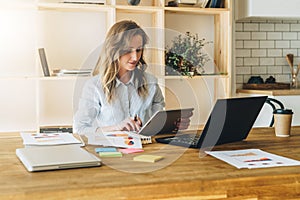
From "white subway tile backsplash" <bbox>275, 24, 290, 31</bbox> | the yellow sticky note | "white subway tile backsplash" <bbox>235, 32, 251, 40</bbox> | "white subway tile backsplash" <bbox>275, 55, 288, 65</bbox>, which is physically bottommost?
the yellow sticky note

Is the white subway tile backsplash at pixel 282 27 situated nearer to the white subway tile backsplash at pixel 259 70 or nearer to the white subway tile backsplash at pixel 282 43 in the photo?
the white subway tile backsplash at pixel 282 43

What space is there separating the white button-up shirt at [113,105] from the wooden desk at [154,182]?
108 cm

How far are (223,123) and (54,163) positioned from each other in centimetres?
72

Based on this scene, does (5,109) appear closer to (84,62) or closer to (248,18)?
(84,62)

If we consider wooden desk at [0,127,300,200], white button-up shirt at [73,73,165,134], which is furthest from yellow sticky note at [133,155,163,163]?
white button-up shirt at [73,73,165,134]

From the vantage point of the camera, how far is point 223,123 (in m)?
1.79

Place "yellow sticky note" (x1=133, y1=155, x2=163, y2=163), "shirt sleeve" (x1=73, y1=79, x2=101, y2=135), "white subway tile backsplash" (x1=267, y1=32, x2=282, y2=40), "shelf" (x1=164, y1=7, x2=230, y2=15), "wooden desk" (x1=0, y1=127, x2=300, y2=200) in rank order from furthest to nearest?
1. "white subway tile backsplash" (x1=267, y1=32, x2=282, y2=40)
2. "shelf" (x1=164, y1=7, x2=230, y2=15)
3. "shirt sleeve" (x1=73, y1=79, x2=101, y2=135)
4. "yellow sticky note" (x1=133, y1=155, x2=163, y2=163)
5. "wooden desk" (x1=0, y1=127, x2=300, y2=200)

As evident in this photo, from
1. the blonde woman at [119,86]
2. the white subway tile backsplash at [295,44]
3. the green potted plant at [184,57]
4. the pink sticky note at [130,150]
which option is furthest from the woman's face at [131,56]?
the white subway tile backsplash at [295,44]

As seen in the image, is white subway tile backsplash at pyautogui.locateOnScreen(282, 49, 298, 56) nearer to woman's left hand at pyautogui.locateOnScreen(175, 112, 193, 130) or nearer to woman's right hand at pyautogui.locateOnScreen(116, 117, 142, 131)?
woman's left hand at pyautogui.locateOnScreen(175, 112, 193, 130)

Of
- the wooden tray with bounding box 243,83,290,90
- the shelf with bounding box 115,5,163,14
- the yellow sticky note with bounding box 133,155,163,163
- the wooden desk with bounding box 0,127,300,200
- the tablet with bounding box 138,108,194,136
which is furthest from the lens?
the wooden tray with bounding box 243,83,290,90

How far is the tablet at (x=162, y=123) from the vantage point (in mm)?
2057

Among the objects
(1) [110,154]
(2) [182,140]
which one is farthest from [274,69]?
(1) [110,154]

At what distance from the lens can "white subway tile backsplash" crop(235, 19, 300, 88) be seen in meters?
4.39

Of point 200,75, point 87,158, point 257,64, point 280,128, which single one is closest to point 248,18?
point 257,64
